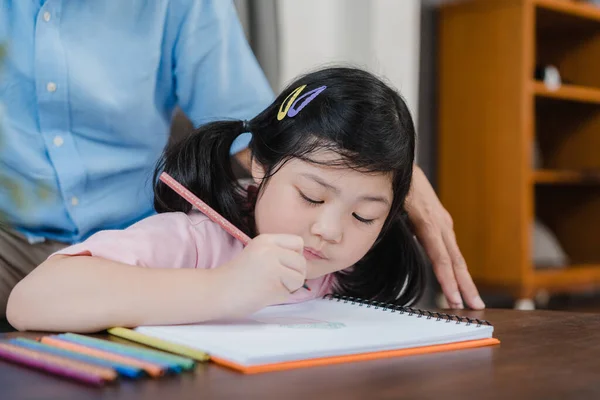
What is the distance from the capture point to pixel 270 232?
0.86 meters

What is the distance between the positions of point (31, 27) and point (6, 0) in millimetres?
57

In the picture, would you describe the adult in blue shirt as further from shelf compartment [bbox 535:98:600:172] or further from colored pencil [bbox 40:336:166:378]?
shelf compartment [bbox 535:98:600:172]

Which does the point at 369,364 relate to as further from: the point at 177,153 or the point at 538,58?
the point at 538,58

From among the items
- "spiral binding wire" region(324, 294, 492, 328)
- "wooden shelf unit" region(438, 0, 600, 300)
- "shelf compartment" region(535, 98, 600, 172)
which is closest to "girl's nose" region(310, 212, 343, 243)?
"spiral binding wire" region(324, 294, 492, 328)

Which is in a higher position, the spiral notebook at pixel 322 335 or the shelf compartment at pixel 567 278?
the spiral notebook at pixel 322 335

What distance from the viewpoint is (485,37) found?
258cm

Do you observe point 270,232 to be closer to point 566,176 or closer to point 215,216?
point 215,216

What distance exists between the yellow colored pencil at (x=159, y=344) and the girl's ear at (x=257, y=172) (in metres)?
0.29

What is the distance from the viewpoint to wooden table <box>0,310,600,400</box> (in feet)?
1.59

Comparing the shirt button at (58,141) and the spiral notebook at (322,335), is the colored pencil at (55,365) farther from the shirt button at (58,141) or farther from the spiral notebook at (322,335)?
the shirt button at (58,141)

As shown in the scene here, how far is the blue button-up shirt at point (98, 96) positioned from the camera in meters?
1.09

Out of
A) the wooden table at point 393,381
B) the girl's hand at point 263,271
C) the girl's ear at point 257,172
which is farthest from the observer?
the girl's ear at point 257,172

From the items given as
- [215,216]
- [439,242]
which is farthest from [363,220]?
[439,242]

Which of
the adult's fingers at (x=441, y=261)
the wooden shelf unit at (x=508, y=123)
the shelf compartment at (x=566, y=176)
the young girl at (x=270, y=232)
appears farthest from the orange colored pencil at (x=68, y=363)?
the shelf compartment at (x=566, y=176)
